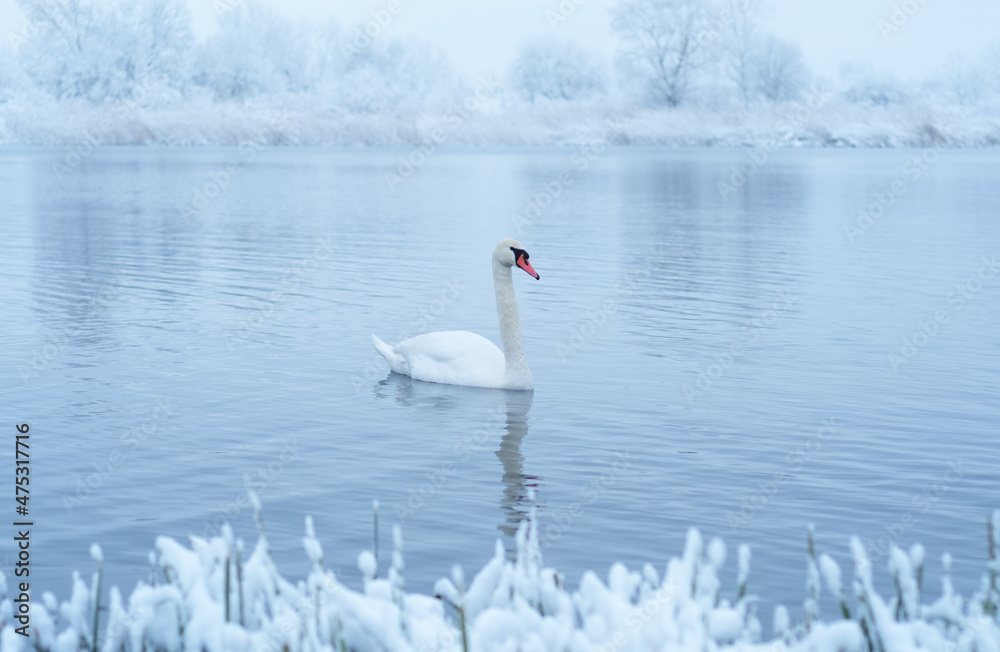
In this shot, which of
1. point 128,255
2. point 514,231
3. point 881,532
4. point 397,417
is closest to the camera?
point 881,532

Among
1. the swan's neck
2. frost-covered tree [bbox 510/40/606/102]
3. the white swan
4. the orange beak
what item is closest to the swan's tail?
the white swan

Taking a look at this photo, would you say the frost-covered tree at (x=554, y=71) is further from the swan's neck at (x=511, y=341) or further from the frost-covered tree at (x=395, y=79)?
the swan's neck at (x=511, y=341)

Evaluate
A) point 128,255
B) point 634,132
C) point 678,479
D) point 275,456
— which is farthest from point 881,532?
point 634,132

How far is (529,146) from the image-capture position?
254 feet

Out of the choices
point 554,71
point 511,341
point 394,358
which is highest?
point 554,71

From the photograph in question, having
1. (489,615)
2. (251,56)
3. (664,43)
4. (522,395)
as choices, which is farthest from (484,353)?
(251,56)

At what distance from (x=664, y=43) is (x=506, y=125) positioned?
1459cm

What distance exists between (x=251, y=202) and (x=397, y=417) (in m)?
23.8

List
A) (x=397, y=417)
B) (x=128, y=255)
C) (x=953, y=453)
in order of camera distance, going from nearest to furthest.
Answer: (x=953, y=453)
(x=397, y=417)
(x=128, y=255)

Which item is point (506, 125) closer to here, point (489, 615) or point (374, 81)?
point (374, 81)

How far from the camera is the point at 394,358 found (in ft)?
38.7

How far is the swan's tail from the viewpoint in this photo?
38.7 ft

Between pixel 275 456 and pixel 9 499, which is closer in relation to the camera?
pixel 9 499

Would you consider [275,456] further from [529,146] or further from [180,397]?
[529,146]
